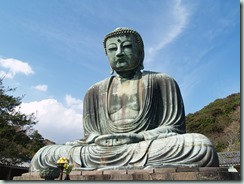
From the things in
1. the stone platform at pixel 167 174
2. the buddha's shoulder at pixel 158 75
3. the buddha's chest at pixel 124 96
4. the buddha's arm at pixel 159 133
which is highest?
the buddha's shoulder at pixel 158 75

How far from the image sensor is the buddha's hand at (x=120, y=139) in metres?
7.21

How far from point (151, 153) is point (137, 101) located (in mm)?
1861

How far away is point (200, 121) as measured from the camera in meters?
35.9

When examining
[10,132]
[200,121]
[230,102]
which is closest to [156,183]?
[10,132]

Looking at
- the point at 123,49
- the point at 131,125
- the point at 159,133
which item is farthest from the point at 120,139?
the point at 123,49

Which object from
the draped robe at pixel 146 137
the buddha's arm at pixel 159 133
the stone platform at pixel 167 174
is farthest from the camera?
the buddha's arm at pixel 159 133

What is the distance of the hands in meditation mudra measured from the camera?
6598mm

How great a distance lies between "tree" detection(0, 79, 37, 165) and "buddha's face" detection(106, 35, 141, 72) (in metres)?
9.32

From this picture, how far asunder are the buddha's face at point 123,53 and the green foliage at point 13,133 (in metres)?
9.32

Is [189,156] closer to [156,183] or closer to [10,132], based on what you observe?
[156,183]

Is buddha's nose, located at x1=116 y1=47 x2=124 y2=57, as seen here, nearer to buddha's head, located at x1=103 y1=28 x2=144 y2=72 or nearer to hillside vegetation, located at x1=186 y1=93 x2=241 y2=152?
buddha's head, located at x1=103 y1=28 x2=144 y2=72

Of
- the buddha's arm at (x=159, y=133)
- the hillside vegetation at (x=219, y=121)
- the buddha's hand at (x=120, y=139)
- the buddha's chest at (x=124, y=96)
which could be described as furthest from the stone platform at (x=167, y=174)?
the hillside vegetation at (x=219, y=121)

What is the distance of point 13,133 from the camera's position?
1708cm

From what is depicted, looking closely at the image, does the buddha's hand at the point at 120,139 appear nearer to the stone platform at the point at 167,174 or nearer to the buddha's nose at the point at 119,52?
the stone platform at the point at 167,174
